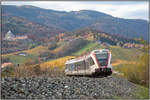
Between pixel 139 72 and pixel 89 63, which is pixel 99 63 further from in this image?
pixel 139 72

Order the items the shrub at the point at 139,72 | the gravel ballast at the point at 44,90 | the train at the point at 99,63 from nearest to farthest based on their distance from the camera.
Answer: the gravel ballast at the point at 44,90, the train at the point at 99,63, the shrub at the point at 139,72

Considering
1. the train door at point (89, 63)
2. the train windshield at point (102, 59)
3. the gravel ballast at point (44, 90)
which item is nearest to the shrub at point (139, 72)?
the train door at point (89, 63)

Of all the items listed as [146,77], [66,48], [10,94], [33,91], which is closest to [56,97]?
[33,91]

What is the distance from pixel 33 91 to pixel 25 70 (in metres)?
9.30

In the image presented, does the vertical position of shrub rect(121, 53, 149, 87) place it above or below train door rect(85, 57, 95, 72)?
below

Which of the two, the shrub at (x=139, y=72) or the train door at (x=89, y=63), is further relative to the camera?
the shrub at (x=139, y=72)

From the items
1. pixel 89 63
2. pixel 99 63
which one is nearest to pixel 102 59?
pixel 99 63

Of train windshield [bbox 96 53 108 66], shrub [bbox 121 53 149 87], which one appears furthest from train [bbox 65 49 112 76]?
shrub [bbox 121 53 149 87]

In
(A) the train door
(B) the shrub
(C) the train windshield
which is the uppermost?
(C) the train windshield

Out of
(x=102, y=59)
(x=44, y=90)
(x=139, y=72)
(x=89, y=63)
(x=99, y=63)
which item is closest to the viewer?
(x=44, y=90)

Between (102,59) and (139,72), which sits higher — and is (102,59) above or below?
above

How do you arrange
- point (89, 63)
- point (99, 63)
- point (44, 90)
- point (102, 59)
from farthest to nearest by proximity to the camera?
point (89, 63), point (102, 59), point (99, 63), point (44, 90)

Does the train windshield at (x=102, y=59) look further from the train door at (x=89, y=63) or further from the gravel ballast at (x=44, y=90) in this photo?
the gravel ballast at (x=44, y=90)

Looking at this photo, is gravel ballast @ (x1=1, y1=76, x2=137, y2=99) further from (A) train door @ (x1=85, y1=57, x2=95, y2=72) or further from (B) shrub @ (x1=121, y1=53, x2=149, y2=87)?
(B) shrub @ (x1=121, y1=53, x2=149, y2=87)
